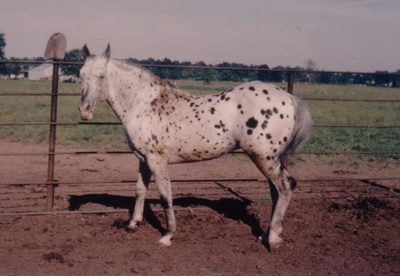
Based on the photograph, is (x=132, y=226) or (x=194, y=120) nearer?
(x=194, y=120)

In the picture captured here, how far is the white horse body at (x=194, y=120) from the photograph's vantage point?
4.42 meters

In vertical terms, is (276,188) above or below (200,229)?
above

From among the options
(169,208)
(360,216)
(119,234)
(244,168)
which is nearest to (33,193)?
(119,234)

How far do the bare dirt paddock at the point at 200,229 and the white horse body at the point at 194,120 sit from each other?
16.3 inches

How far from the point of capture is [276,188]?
15.2 ft

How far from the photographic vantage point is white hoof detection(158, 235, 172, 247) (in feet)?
15.0

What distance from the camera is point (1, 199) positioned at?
19.6ft

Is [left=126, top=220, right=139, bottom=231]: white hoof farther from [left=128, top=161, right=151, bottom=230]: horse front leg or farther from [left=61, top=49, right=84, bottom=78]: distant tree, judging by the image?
[left=61, top=49, right=84, bottom=78]: distant tree

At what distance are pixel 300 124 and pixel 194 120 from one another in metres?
1.14

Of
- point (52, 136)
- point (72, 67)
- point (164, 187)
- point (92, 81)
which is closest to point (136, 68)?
point (92, 81)

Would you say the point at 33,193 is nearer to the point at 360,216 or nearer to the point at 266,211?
the point at 266,211

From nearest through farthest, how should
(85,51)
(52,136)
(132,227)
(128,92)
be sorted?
(85,51)
(128,92)
(132,227)
(52,136)

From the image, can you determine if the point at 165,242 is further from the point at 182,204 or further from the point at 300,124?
the point at 300,124

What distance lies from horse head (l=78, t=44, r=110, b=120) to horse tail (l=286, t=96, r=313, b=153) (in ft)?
6.64
